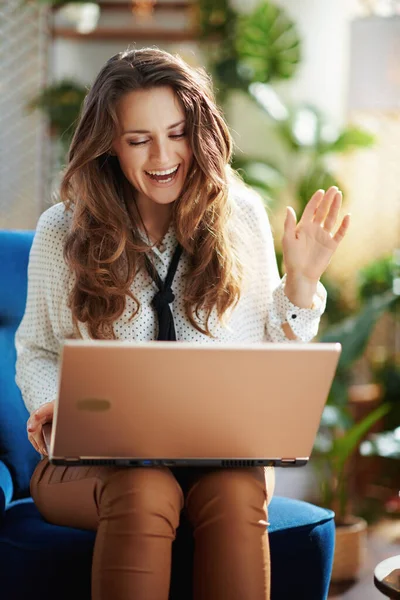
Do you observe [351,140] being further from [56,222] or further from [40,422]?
[40,422]

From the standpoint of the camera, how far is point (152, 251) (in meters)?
1.80

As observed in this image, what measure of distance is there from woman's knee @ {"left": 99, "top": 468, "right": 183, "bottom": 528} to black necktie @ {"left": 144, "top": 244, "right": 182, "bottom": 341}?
12.3 inches

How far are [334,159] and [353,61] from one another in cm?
65

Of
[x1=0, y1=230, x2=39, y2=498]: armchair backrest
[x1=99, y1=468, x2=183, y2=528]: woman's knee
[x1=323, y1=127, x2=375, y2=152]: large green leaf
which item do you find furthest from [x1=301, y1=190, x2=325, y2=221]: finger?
[x1=323, y1=127, x2=375, y2=152]: large green leaf

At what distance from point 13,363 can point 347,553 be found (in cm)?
111

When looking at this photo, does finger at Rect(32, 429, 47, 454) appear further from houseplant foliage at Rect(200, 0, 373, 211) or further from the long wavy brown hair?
houseplant foliage at Rect(200, 0, 373, 211)

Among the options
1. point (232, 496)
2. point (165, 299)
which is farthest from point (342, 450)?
point (232, 496)

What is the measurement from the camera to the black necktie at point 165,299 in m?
1.71

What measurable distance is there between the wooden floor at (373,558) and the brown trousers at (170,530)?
0.97 meters

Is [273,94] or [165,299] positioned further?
[273,94]

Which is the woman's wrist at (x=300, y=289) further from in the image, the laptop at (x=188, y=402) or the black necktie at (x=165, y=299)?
the laptop at (x=188, y=402)

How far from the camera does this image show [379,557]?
8.80 ft

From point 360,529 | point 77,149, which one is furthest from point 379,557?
point 77,149

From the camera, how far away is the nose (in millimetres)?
1680
